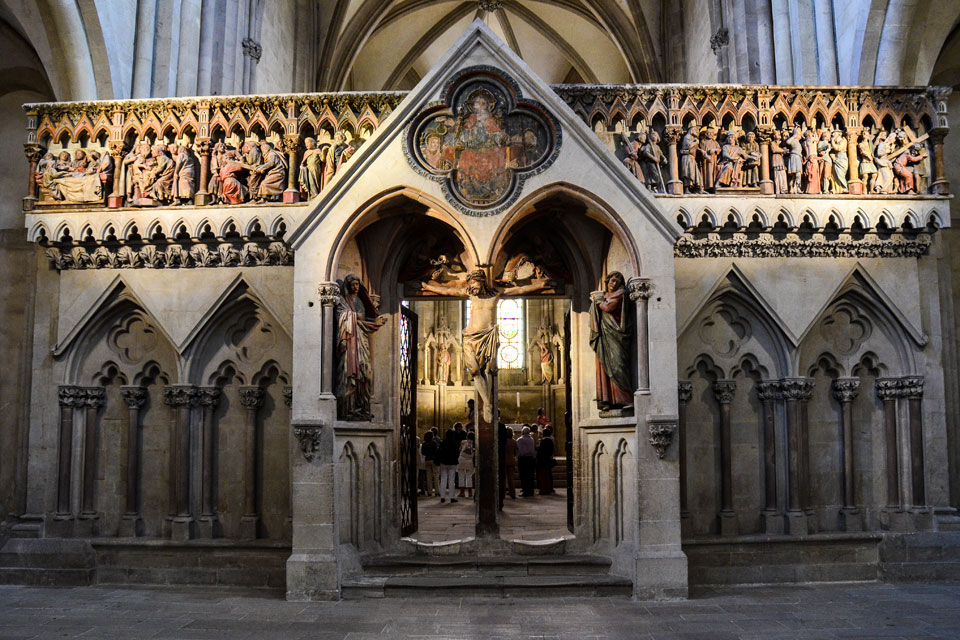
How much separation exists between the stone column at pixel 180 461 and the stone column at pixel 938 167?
1024 cm

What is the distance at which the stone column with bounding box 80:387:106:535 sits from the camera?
11.5 meters

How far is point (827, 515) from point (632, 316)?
402cm

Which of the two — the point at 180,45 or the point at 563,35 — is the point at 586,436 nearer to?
the point at 180,45

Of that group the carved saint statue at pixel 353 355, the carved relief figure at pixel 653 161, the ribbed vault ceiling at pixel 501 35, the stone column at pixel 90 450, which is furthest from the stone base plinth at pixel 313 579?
the ribbed vault ceiling at pixel 501 35

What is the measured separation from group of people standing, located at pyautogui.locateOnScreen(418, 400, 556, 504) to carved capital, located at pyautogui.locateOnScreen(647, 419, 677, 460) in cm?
567

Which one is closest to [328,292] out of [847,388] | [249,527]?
[249,527]

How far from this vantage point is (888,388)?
37.6ft

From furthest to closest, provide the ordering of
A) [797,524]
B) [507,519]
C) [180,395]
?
[507,519], [180,395], [797,524]

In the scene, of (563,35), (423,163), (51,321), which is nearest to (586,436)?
(423,163)

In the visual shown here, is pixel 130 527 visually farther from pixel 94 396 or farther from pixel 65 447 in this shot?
pixel 94 396

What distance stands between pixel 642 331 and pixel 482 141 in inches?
117

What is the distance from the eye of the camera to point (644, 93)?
37.0 ft

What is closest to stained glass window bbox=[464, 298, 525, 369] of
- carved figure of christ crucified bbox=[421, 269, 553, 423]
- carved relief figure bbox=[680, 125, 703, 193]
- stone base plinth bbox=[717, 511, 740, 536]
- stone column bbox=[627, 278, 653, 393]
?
stone base plinth bbox=[717, 511, 740, 536]

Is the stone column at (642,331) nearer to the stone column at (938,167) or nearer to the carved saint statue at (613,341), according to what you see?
the carved saint statue at (613,341)
